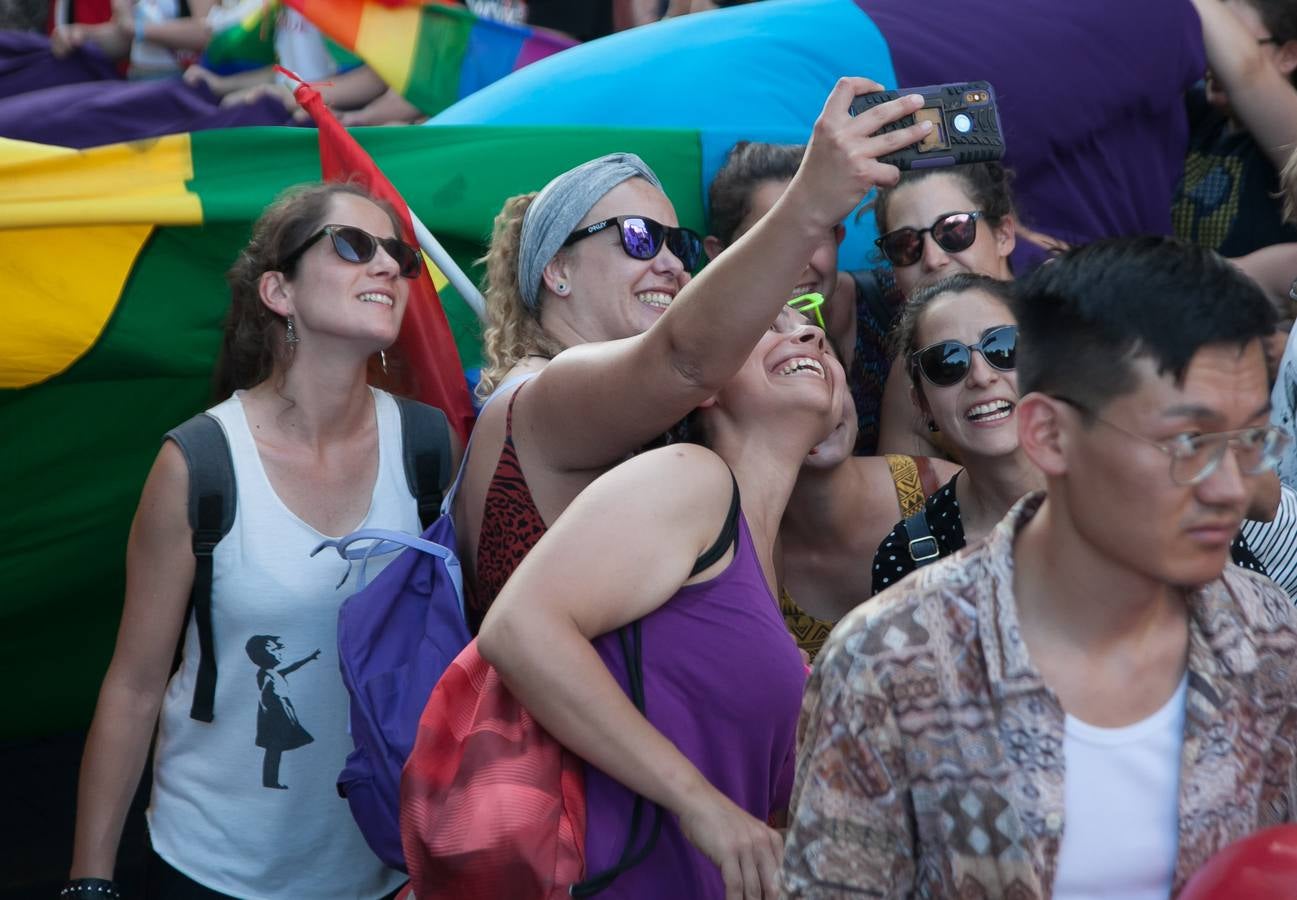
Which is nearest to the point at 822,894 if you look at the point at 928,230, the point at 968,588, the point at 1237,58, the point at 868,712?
the point at 868,712

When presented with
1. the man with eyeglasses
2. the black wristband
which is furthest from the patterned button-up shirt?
the black wristband

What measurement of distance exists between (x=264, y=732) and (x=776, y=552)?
921 mm

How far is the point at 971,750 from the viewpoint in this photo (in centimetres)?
139

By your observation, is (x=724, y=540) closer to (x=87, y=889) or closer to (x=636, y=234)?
(x=636, y=234)

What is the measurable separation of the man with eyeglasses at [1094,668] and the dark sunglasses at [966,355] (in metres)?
1.24

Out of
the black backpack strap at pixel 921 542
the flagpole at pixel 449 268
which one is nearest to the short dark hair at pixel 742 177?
the flagpole at pixel 449 268

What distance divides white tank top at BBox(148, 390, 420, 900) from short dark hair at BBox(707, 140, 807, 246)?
1347 mm

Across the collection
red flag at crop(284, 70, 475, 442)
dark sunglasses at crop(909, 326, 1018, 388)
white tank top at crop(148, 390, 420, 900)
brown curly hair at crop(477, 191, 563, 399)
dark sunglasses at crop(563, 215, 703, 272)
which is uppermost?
dark sunglasses at crop(563, 215, 703, 272)

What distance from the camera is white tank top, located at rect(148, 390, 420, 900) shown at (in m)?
2.51

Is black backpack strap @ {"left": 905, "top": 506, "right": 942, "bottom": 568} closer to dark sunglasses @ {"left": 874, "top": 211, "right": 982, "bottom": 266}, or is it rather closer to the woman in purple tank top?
the woman in purple tank top

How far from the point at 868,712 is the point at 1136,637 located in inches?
11.3

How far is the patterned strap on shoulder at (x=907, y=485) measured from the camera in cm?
288

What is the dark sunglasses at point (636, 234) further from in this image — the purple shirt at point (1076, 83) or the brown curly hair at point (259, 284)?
the purple shirt at point (1076, 83)

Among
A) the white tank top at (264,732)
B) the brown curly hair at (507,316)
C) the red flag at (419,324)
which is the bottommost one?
the white tank top at (264,732)
